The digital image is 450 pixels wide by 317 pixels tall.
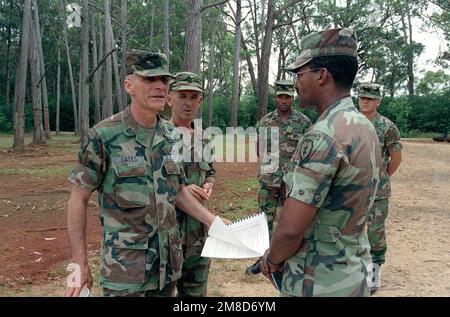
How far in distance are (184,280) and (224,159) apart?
12380mm

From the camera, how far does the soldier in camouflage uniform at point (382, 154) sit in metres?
4.38

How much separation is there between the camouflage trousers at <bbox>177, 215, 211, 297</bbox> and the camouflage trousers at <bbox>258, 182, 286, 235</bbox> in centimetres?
177

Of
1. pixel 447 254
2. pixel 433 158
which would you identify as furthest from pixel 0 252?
pixel 433 158

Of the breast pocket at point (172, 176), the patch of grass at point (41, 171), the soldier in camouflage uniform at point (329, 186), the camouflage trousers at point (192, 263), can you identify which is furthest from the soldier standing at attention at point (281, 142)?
the patch of grass at point (41, 171)

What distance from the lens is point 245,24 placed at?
3494 cm

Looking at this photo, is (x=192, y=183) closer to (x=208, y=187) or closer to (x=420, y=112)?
(x=208, y=187)

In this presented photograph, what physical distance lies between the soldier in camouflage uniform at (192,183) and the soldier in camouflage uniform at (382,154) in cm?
188

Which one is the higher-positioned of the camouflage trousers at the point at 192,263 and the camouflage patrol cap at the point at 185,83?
the camouflage patrol cap at the point at 185,83

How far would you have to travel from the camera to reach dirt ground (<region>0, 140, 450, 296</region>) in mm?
4305

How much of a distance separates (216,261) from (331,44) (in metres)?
3.56

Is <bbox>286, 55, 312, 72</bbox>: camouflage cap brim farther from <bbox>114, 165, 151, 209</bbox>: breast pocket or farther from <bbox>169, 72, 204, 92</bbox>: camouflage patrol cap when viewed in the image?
<bbox>169, 72, 204, 92</bbox>: camouflage patrol cap

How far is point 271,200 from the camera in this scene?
4797mm

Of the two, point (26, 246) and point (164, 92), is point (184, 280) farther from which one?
point (26, 246)

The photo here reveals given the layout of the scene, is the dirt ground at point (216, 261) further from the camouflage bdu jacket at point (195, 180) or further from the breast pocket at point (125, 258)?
the breast pocket at point (125, 258)
